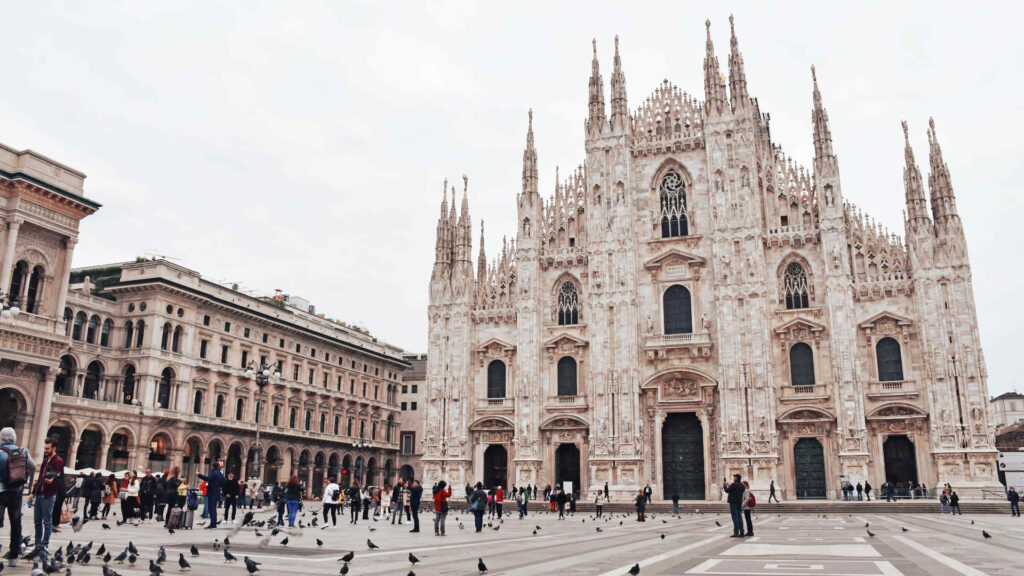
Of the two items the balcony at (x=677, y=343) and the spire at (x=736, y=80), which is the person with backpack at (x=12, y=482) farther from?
the spire at (x=736, y=80)

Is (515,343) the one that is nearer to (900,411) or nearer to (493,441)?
(493,441)

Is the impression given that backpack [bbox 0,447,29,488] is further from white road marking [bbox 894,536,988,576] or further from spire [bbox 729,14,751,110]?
spire [bbox 729,14,751,110]

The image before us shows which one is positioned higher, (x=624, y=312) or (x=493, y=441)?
(x=624, y=312)

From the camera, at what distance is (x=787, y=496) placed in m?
38.0

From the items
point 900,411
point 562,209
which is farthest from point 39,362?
point 900,411

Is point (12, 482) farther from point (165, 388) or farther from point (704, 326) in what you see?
point (165, 388)

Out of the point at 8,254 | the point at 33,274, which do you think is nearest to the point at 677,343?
the point at 33,274

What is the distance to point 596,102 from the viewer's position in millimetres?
46344

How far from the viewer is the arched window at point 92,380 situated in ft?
150

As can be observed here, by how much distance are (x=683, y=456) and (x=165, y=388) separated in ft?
101

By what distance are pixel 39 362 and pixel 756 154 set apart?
36.8 meters

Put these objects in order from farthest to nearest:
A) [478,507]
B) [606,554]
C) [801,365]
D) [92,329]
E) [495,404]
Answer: [92,329], [495,404], [801,365], [478,507], [606,554]

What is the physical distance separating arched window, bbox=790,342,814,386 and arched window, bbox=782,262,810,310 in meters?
2.11

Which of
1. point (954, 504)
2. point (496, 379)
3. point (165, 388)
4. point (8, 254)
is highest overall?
point (8, 254)
